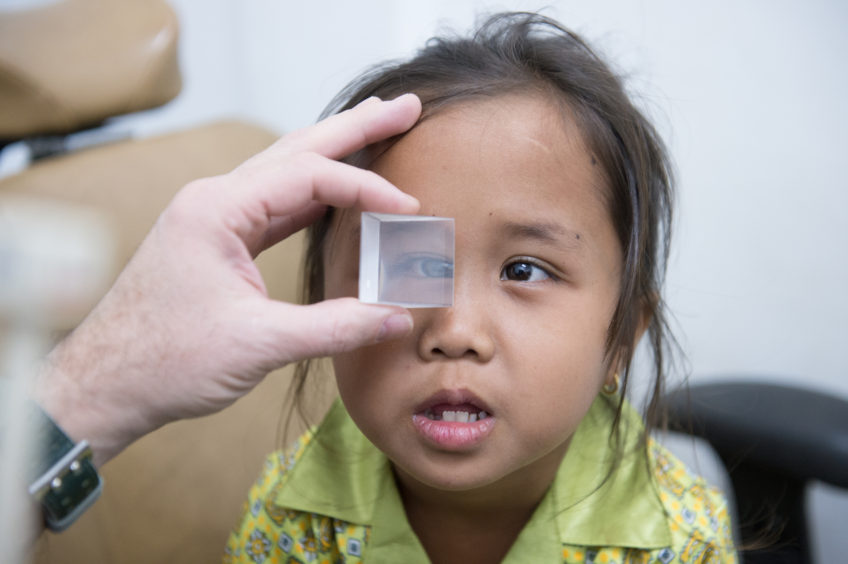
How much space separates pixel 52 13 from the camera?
1271 mm

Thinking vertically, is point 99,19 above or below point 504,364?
above

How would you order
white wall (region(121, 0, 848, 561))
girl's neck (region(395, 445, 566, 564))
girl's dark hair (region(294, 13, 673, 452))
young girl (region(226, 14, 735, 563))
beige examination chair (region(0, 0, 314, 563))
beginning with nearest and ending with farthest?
young girl (region(226, 14, 735, 563)), girl's dark hair (region(294, 13, 673, 452)), girl's neck (region(395, 445, 566, 564)), beige examination chair (region(0, 0, 314, 563)), white wall (region(121, 0, 848, 561))

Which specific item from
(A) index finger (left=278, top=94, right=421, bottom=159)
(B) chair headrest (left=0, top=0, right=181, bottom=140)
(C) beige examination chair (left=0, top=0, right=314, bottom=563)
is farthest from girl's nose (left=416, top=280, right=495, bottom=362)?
(B) chair headrest (left=0, top=0, right=181, bottom=140)

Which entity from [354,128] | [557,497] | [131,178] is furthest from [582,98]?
[131,178]

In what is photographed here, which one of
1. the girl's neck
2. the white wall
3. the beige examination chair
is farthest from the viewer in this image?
the white wall

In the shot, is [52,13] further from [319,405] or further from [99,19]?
[319,405]

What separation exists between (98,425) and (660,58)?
130 centimetres

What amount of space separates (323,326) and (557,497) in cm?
47

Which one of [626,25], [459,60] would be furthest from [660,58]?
[459,60]

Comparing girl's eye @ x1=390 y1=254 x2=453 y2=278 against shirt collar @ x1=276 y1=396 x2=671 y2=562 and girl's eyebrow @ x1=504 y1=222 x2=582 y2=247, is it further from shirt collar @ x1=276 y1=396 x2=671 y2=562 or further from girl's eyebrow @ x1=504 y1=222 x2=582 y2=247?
shirt collar @ x1=276 y1=396 x2=671 y2=562

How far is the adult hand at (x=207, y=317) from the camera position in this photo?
0.69m

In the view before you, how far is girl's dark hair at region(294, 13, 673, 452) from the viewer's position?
2.91ft

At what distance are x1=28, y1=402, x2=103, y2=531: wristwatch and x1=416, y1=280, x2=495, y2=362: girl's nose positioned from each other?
0.33 meters

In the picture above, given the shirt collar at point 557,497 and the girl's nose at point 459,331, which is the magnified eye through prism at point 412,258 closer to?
the girl's nose at point 459,331
